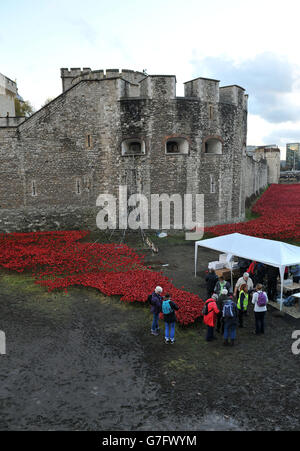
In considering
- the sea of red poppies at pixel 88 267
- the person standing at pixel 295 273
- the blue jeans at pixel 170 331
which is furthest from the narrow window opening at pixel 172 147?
the blue jeans at pixel 170 331

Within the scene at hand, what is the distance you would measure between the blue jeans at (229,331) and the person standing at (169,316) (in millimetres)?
1356

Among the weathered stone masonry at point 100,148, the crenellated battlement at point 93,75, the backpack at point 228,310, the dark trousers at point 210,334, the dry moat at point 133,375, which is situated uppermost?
the crenellated battlement at point 93,75

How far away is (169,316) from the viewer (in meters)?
8.03

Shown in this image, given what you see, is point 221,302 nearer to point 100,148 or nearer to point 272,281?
point 272,281

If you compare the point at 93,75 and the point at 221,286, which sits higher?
the point at 93,75

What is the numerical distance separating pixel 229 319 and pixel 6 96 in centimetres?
3490

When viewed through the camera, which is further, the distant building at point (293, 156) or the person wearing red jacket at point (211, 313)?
the distant building at point (293, 156)

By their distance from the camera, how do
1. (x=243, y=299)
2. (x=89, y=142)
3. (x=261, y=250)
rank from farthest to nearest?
(x=89, y=142) < (x=261, y=250) < (x=243, y=299)

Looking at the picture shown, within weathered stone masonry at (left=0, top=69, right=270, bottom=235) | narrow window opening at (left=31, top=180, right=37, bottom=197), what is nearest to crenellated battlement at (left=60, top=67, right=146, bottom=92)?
weathered stone masonry at (left=0, top=69, right=270, bottom=235)

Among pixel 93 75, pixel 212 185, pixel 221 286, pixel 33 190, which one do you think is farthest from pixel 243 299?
pixel 93 75

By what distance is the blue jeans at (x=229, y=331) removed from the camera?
8.11m

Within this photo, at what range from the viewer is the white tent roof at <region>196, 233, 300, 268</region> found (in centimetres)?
1027

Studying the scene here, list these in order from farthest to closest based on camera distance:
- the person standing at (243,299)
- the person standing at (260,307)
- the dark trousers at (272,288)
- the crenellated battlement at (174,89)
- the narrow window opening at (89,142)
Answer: the narrow window opening at (89,142)
the crenellated battlement at (174,89)
the dark trousers at (272,288)
the person standing at (243,299)
the person standing at (260,307)

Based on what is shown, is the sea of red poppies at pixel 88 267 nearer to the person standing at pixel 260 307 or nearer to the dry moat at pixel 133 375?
the dry moat at pixel 133 375
